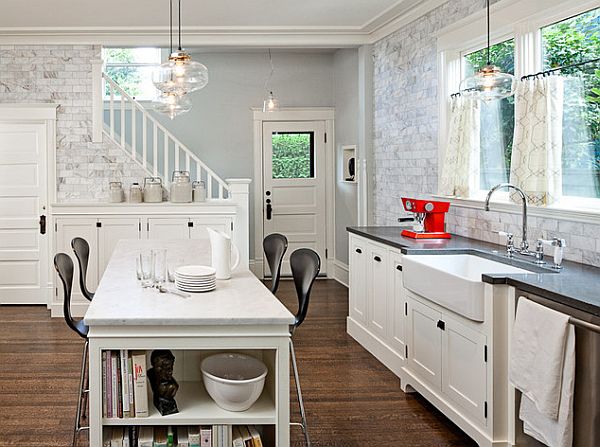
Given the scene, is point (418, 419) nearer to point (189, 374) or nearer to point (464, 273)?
point (464, 273)

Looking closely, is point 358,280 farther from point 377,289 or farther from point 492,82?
point 492,82

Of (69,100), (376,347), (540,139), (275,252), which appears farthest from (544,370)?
(69,100)

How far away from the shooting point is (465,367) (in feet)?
12.1

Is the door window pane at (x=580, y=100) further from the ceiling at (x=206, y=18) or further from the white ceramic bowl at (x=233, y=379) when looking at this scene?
the white ceramic bowl at (x=233, y=379)

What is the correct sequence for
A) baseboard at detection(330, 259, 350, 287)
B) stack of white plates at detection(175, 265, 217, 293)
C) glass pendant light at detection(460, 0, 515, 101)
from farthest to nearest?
baseboard at detection(330, 259, 350, 287)
glass pendant light at detection(460, 0, 515, 101)
stack of white plates at detection(175, 265, 217, 293)

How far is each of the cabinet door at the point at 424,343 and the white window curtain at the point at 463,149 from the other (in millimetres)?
1234

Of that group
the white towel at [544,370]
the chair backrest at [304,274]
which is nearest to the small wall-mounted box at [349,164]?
the chair backrest at [304,274]

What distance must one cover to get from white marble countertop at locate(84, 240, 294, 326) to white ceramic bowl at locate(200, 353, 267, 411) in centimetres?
23

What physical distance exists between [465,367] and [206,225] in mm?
4049

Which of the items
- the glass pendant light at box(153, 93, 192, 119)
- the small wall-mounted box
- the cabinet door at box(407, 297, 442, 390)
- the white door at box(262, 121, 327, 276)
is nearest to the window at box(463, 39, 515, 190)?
the cabinet door at box(407, 297, 442, 390)

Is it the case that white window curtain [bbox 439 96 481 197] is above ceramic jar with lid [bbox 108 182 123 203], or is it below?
above

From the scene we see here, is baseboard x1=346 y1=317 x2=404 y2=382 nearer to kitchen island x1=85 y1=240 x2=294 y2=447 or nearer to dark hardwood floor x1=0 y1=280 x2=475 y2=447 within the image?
dark hardwood floor x1=0 y1=280 x2=475 y2=447

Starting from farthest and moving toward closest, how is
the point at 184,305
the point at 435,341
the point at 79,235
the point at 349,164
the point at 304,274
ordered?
the point at 349,164
the point at 79,235
the point at 435,341
the point at 304,274
the point at 184,305

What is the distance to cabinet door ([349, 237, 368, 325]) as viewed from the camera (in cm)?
564
